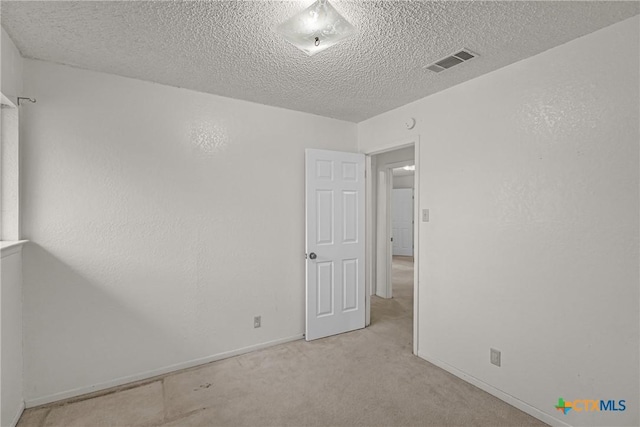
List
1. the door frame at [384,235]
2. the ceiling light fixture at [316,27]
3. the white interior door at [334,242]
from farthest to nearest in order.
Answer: the door frame at [384,235] → the white interior door at [334,242] → the ceiling light fixture at [316,27]

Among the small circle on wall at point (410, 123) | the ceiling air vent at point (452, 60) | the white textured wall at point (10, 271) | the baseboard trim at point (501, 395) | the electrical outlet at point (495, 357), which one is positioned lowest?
the baseboard trim at point (501, 395)

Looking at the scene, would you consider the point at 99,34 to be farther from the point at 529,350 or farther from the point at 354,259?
the point at 529,350

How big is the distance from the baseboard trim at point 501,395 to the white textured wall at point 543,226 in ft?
0.07

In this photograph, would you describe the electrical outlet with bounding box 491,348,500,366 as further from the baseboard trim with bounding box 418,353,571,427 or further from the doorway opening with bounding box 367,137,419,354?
the doorway opening with bounding box 367,137,419,354

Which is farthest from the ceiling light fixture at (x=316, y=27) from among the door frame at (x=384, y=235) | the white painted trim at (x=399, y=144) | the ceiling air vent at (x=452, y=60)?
the door frame at (x=384, y=235)

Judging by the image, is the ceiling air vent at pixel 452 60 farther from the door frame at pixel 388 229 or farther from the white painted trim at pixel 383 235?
the white painted trim at pixel 383 235

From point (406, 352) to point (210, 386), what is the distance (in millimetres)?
1814

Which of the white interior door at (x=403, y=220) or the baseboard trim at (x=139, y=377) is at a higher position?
the white interior door at (x=403, y=220)

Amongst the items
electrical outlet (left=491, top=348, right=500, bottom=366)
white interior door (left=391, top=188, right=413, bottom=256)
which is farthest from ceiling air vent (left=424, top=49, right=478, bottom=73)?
white interior door (left=391, top=188, right=413, bottom=256)

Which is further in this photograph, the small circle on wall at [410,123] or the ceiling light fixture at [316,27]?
the small circle on wall at [410,123]

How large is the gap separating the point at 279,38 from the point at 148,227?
5.96 feet

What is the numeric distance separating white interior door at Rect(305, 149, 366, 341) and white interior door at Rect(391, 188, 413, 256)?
6.09 meters

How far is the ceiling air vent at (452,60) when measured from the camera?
82.7 inches

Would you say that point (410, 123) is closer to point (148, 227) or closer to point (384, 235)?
point (384, 235)
